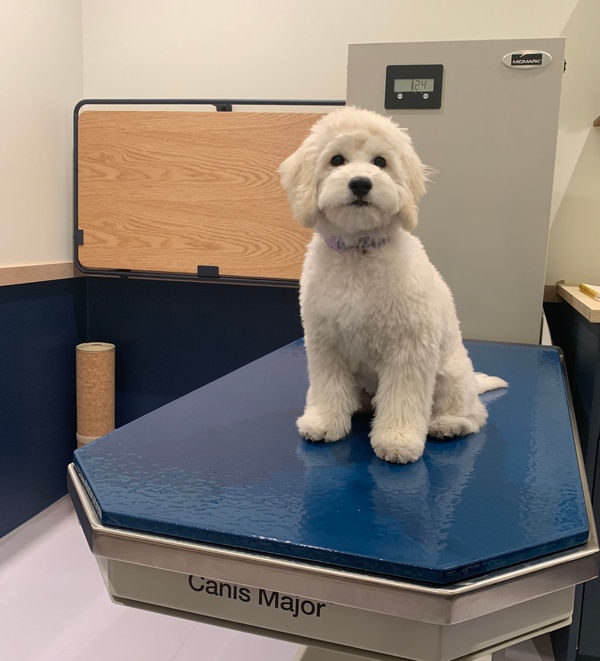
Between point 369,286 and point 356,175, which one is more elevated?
point 356,175

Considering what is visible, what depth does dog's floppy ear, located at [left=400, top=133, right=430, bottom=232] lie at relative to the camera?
950 mm

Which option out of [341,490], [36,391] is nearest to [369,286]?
[341,490]

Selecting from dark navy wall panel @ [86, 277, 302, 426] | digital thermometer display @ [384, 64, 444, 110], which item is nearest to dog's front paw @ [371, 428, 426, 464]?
digital thermometer display @ [384, 64, 444, 110]

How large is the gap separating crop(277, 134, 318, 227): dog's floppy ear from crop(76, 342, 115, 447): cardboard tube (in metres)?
1.71

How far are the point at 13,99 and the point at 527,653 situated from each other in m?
2.46

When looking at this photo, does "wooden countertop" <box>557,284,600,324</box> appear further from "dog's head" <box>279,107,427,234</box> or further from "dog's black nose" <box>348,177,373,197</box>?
"dog's black nose" <box>348,177,373,197</box>

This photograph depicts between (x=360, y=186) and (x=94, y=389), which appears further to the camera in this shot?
(x=94, y=389)

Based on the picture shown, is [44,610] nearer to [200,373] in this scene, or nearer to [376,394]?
[200,373]

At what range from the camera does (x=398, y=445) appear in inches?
35.0

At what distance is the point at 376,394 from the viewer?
101 cm

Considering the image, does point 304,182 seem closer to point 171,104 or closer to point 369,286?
point 369,286

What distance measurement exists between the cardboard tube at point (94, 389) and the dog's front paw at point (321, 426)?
5.48 feet

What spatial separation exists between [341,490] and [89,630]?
138 cm

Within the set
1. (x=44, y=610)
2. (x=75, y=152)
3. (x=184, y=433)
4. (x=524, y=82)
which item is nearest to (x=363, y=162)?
(x=184, y=433)
